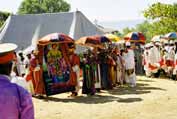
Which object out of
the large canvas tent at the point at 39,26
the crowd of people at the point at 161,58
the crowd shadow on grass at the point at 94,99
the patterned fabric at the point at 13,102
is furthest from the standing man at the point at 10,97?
the large canvas tent at the point at 39,26

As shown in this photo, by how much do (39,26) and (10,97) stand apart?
19699 mm

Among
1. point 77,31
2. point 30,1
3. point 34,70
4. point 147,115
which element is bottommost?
point 147,115

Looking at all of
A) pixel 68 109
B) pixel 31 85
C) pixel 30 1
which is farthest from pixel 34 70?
pixel 30 1

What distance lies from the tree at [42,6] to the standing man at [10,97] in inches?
2634

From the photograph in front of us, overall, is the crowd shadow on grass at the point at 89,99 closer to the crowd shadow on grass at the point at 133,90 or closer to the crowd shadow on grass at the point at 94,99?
the crowd shadow on grass at the point at 94,99

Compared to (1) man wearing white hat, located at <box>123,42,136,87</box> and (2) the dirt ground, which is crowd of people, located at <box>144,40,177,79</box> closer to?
(1) man wearing white hat, located at <box>123,42,136,87</box>

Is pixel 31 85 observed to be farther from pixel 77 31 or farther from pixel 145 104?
pixel 77 31

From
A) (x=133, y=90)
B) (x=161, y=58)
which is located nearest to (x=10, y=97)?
(x=133, y=90)

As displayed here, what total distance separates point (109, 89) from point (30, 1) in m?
58.2

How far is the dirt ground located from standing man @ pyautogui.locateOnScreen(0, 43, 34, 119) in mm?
6674

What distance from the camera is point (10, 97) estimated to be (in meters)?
3.11

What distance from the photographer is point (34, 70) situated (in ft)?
41.3

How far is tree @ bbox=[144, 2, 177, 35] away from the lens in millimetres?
22953

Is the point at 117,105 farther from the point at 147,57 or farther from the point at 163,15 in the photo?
the point at 163,15
